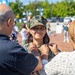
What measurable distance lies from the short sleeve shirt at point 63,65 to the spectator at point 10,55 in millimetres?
207

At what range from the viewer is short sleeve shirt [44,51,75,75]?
8.96ft

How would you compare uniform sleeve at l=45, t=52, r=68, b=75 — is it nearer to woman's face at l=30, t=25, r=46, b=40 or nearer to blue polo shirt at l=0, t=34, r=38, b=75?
blue polo shirt at l=0, t=34, r=38, b=75

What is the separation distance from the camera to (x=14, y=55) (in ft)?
8.14

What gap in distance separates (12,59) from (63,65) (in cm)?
53

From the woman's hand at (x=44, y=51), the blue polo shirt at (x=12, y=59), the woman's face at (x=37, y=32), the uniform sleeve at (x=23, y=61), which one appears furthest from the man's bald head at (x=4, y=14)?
the woman's face at (x=37, y=32)

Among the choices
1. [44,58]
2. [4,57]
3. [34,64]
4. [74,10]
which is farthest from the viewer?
[74,10]

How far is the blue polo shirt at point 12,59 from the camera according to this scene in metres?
2.46

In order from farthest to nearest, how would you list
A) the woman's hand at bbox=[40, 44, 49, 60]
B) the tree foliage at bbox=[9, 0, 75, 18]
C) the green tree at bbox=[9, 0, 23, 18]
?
1. the green tree at bbox=[9, 0, 23, 18]
2. the tree foliage at bbox=[9, 0, 75, 18]
3. the woman's hand at bbox=[40, 44, 49, 60]

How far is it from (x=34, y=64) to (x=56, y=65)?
0.23 metres

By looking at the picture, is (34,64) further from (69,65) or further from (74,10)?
(74,10)

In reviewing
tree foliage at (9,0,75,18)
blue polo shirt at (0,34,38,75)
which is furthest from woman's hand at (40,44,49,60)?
tree foliage at (9,0,75,18)

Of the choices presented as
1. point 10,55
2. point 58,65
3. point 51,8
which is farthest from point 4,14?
point 51,8

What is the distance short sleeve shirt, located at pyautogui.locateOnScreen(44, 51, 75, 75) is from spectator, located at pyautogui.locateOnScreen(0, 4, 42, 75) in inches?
8.1

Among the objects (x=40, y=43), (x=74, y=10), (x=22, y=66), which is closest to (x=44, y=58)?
(x=40, y=43)
